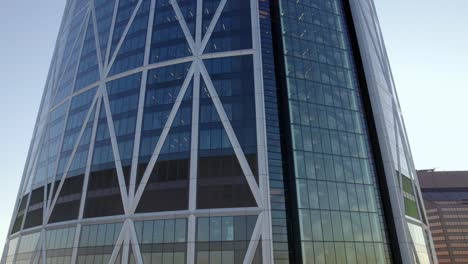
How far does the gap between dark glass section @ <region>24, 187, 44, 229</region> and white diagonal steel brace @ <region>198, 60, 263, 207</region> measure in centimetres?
2786

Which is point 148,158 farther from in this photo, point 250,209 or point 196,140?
point 250,209

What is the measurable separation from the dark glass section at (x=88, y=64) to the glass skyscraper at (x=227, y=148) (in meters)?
0.32

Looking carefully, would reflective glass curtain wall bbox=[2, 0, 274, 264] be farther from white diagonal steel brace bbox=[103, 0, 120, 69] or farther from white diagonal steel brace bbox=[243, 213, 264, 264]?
white diagonal steel brace bbox=[103, 0, 120, 69]

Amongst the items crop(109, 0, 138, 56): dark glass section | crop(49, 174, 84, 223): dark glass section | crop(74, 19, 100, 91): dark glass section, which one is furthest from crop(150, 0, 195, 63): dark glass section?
crop(49, 174, 84, 223): dark glass section

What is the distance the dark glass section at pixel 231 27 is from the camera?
41.4 metres

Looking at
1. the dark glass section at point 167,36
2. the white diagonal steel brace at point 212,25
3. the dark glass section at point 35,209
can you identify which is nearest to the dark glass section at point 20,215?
the dark glass section at point 35,209

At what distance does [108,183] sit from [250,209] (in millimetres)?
17204

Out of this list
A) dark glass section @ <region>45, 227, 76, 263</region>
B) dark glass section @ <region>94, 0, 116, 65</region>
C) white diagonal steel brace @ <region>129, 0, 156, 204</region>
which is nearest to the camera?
white diagonal steel brace @ <region>129, 0, 156, 204</region>

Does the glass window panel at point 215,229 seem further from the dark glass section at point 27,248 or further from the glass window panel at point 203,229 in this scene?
the dark glass section at point 27,248

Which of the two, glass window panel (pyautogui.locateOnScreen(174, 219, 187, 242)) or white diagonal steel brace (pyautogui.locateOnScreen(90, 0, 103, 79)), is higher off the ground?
white diagonal steel brace (pyautogui.locateOnScreen(90, 0, 103, 79))

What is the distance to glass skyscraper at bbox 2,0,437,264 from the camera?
110 feet

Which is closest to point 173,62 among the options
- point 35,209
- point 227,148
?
point 227,148

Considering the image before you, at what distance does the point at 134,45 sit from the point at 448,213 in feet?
499

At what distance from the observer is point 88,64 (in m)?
51.1
